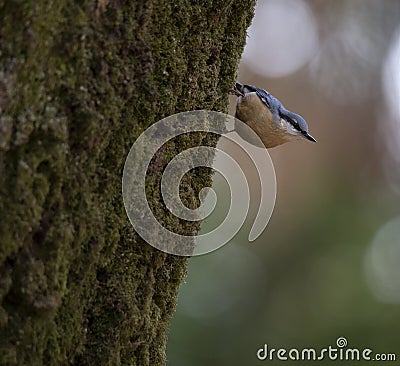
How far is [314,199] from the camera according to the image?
242 inches

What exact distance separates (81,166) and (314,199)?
5285mm

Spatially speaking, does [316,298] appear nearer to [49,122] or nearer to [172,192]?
[172,192]

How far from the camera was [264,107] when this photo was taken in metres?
1.93

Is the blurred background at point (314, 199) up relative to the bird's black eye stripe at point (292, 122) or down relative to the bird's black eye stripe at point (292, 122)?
up

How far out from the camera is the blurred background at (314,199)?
5648 millimetres

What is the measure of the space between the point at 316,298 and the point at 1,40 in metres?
5.17

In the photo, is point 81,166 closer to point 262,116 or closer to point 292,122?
point 262,116

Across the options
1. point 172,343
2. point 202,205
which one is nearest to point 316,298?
point 172,343
